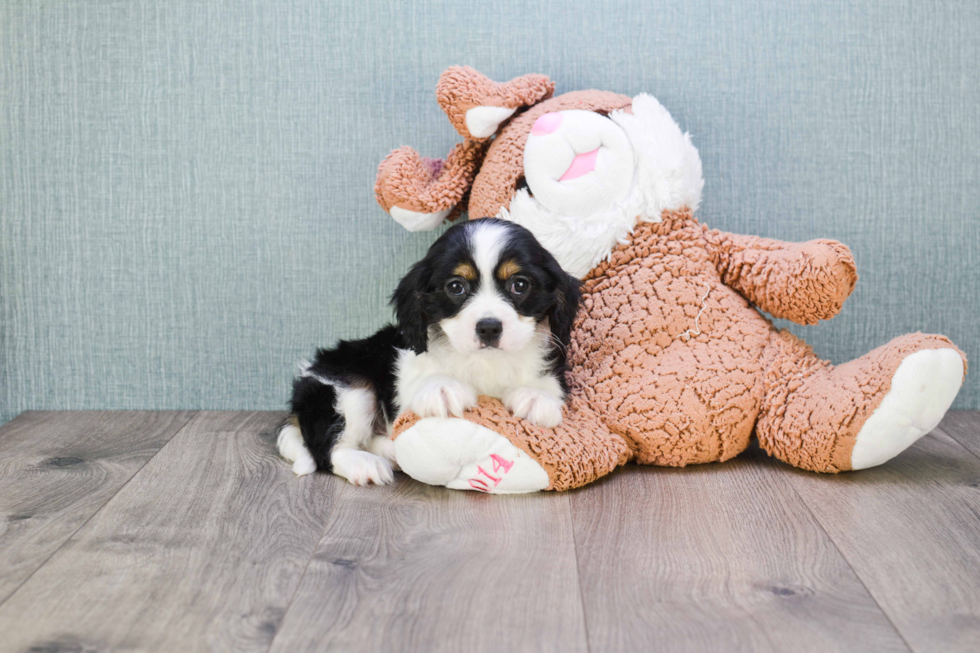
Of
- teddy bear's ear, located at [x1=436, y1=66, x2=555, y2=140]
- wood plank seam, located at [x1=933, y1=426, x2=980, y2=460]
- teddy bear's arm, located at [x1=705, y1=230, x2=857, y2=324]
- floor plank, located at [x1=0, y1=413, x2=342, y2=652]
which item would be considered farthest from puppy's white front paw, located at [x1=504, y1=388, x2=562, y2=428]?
wood plank seam, located at [x1=933, y1=426, x2=980, y2=460]

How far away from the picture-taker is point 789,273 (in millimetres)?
1900

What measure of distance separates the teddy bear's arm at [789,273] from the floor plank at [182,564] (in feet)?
3.54

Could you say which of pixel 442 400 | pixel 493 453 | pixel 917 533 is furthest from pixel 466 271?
pixel 917 533

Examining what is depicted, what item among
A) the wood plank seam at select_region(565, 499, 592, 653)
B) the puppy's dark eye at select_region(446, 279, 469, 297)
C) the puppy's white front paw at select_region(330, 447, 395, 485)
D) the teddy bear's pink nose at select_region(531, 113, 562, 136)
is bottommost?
the puppy's white front paw at select_region(330, 447, 395, 485)

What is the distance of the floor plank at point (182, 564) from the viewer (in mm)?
1187

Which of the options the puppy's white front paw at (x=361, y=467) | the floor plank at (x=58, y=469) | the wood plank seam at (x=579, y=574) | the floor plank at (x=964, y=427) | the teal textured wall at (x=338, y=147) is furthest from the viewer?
the teal textured wall at (x=338, y=147)

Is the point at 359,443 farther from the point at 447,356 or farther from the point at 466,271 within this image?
the point at 466,271

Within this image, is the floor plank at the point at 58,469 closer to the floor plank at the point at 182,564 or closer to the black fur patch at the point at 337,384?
the floor plank at the point at 182,564

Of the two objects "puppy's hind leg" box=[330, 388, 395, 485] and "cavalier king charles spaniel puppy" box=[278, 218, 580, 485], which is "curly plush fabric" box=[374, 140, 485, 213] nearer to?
"cavalier king charles spaniel puppy" box=[278, 218, 580, 485]

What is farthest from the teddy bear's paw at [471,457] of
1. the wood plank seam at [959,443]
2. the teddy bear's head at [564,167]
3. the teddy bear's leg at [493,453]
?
the wood plank seam at [959,443]

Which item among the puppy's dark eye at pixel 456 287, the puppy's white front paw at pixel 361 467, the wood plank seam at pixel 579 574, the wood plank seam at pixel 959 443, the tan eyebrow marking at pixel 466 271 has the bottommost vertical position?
the puppy's white front paw at pixel 361 467

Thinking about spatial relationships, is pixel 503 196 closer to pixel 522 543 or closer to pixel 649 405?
pixel 649 405

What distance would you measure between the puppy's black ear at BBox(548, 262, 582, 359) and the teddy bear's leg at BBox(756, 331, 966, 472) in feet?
1.63

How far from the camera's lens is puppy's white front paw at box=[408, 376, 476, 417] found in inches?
67.2
